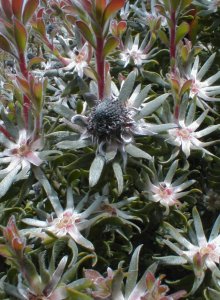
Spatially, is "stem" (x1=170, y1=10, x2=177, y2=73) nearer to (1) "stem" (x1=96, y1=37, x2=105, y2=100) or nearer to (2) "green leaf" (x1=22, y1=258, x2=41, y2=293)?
(1) "stem" (x1=96, y1=37, x2=105, y2=100)

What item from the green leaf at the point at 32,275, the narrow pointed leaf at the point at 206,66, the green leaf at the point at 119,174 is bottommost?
the green leaf at the point at 32,275

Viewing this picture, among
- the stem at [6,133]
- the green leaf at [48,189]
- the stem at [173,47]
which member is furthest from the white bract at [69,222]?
the stem at [173,47]

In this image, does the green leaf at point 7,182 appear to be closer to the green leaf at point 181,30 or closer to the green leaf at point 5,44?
the green leaf at point 5,44

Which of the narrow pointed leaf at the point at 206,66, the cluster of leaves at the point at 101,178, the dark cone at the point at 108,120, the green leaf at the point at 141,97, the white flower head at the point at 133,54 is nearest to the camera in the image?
the cluster of leaves at the point at 101,178

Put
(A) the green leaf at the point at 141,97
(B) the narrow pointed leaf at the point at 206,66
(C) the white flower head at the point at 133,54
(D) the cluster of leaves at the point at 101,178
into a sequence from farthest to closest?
1. (C) the white flower head at the point at 133,54
2. (B) the narrow pointed leaf at the point at 206,66
3. (A) the green leaf at the point at 141,97
4. (D) the cluster of leaves at the point at 101,178

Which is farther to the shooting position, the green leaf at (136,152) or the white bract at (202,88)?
the white bract at (202,88)

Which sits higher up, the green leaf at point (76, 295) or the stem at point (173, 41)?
the stem at point (173, 41)

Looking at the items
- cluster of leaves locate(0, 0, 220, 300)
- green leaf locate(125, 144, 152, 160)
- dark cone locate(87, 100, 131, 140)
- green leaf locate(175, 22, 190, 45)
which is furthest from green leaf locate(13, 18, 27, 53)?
green leaf locate(175, 22, 190, 45)
